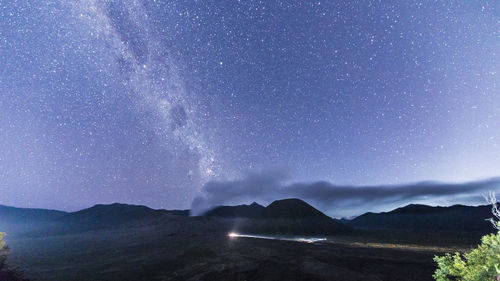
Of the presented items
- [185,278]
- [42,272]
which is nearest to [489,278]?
[185,278]

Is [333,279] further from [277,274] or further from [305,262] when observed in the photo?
[305,262]

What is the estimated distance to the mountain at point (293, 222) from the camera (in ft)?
459

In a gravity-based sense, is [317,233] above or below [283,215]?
below

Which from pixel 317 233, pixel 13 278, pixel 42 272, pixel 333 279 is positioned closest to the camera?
pixel 13 278

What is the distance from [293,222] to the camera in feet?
482

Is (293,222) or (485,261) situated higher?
(293,222)

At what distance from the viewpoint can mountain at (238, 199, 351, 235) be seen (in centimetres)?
13988

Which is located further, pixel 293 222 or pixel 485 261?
pixel 293 222

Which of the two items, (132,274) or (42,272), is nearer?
(132,274)

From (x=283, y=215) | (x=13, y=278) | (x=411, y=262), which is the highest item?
(x=283, y=215)

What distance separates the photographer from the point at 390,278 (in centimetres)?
3084

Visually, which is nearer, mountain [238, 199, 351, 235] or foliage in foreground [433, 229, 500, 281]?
foliage in foreground [433, 229, 500, 281]

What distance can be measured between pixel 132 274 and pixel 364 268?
37156mm

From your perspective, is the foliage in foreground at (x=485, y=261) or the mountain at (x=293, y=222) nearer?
the foliage in foreground at (x=485, y=261)
